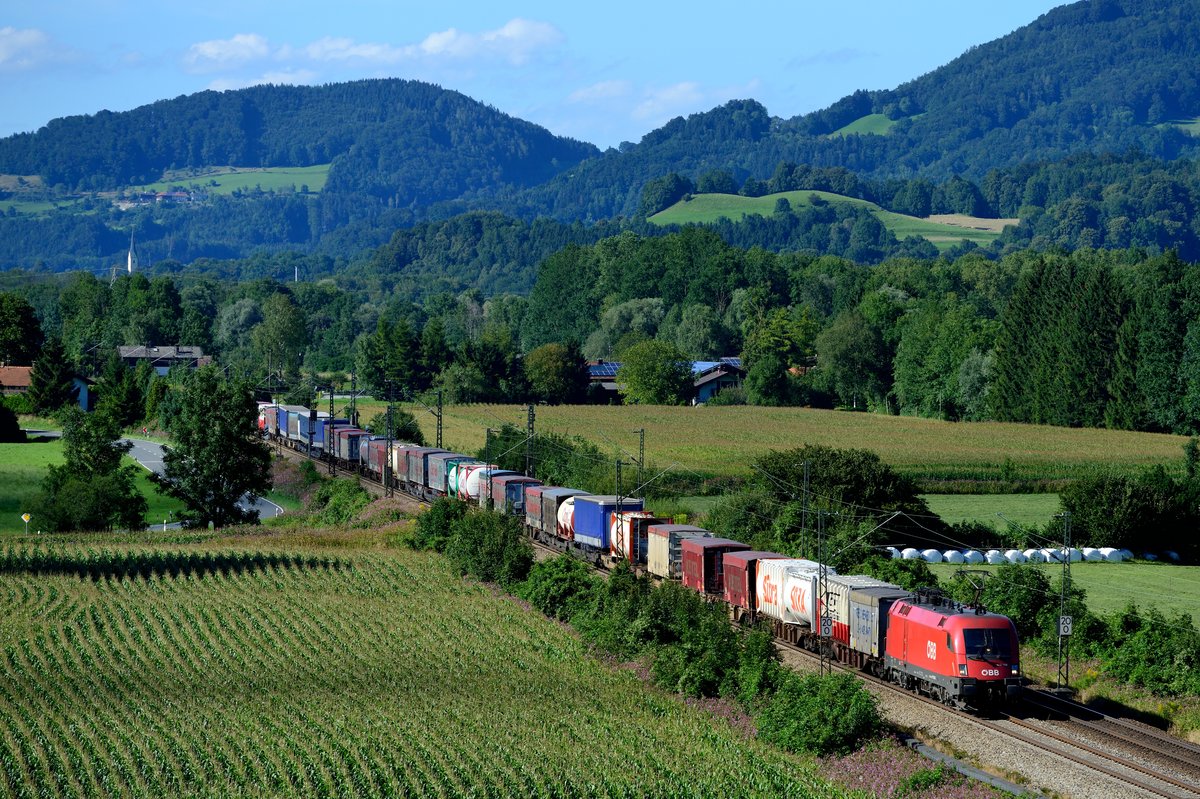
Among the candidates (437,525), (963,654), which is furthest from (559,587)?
(963,654)

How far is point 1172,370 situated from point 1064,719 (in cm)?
9559

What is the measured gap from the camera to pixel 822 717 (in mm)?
38344

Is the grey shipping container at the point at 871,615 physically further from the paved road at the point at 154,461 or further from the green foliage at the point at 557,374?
the green foliage at the point at 557,374

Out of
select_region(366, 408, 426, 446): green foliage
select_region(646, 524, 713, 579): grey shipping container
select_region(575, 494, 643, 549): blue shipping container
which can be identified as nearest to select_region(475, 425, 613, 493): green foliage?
select_region(366, 408, 426, 446): green foliage

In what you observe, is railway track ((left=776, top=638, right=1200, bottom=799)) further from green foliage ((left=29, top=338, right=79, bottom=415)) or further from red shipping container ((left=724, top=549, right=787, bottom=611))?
green foliage ((left=29, top=338, right=79, bottom=415))

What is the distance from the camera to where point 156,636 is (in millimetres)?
53375

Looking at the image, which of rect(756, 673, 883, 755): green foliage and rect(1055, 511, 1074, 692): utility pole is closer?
rect(756, 673, 883, 755): green foliage

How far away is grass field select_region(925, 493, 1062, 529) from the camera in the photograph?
83125 millimetres

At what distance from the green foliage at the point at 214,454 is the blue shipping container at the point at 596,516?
977 inches

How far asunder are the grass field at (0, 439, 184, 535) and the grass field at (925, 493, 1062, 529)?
156ft

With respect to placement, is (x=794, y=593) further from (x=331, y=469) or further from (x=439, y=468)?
(x=331, y=469)

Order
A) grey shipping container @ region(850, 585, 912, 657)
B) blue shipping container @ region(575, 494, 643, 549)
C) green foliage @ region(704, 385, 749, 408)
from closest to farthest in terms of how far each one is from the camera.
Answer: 1. grey shipping container @ region(850, 585, 912, 657)
2. blue shipping container @ region(575, 494, 643, 549)
3. green foliage @ region(704, 385, 749, 408)

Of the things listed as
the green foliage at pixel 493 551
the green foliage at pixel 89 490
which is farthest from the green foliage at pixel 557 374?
the green foliage at pixel 493 551

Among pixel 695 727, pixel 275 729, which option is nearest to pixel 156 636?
pixel 275 729
